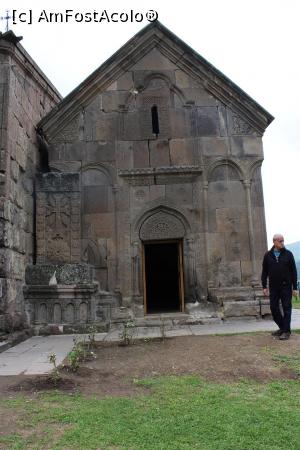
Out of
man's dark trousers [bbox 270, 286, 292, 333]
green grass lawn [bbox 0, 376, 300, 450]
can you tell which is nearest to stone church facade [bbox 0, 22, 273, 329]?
man's dark trousers [bbox 270, 286, 292, 333]

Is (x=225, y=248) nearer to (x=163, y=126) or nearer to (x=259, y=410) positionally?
(x=163, y=126)

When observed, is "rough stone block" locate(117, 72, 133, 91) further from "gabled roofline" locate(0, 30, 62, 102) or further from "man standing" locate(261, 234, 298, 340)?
"man standing" locate(261, 234, 298, 340)

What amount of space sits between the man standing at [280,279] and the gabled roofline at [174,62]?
4.67 meters

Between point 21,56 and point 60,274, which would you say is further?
point 21,56

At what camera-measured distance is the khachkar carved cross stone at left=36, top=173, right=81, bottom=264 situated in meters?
8.84

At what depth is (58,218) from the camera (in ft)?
29.4

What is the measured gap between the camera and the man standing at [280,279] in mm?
6394

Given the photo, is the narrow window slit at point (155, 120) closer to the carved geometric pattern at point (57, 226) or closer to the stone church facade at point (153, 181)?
the stone church facade at point (153, 181)

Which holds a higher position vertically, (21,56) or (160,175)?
(21,56)

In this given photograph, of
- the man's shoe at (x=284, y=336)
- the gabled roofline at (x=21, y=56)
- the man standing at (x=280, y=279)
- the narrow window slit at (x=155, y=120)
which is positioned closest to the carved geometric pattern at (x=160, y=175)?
the narrow window slit at (x=155, y=120)

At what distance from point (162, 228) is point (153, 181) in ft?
3.84

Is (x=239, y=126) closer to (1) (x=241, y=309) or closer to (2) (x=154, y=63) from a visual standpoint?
(2) (x=154, y=63)

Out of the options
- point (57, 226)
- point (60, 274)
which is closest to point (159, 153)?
point (57, 226)

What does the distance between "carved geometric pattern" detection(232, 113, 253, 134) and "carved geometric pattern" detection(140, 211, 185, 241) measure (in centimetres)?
276
